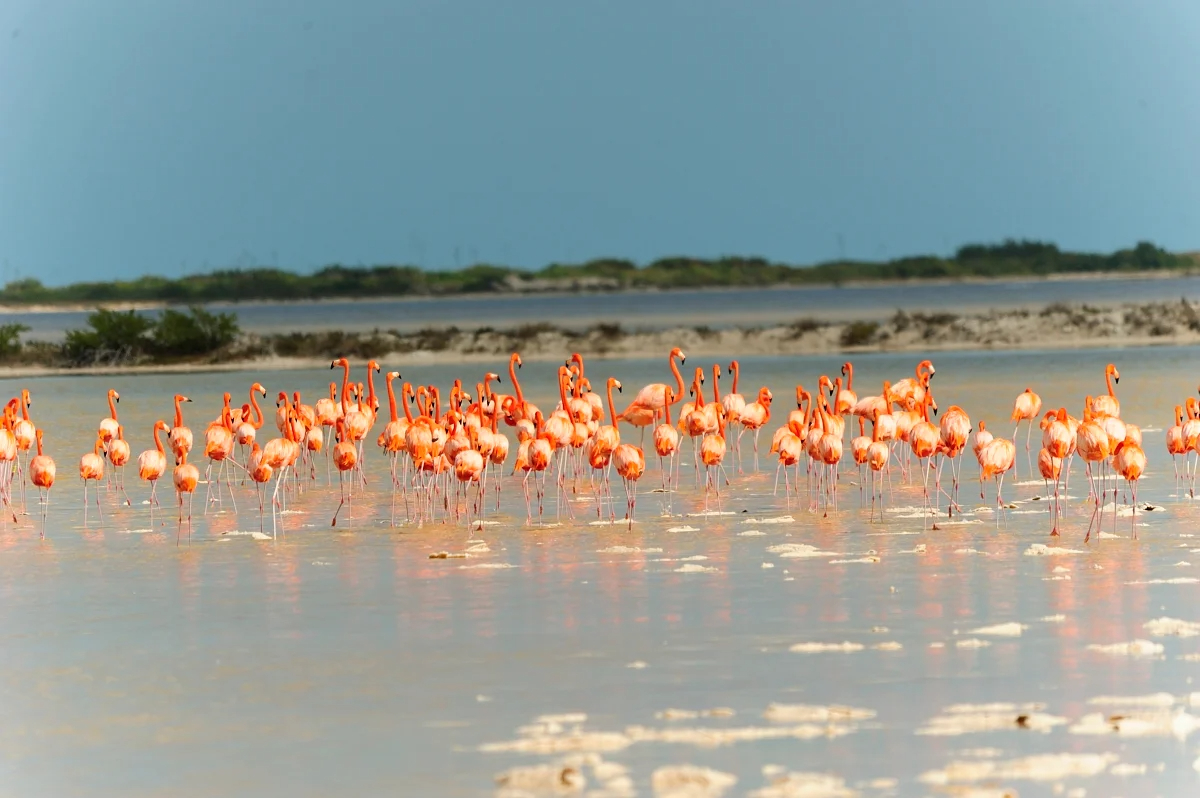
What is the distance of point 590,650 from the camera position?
755cm

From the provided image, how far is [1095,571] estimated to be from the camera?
9.09 meters

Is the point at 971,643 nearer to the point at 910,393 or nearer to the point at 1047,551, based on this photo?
the point at 1047,551

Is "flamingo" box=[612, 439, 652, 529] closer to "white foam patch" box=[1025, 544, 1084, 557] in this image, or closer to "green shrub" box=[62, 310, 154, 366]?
"white foam patch" box=[1025, 544, 1084, 557]

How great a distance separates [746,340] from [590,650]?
30401 mm

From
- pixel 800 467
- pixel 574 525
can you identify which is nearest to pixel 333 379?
pixel 800 467

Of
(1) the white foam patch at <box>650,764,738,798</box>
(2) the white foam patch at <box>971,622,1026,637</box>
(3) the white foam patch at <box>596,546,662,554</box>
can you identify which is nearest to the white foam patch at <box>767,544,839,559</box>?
(3) the white foam patch at <box>596,546,662,554</box>

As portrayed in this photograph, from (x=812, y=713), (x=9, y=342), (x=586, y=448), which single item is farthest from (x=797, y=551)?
(x=9, y=342)

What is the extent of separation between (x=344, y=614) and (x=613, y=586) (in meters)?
1.42

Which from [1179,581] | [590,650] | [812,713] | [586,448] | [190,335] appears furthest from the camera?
[190,335]

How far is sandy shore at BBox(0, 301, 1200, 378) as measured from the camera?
35312 mm

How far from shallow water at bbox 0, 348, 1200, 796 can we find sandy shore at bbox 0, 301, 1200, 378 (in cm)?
2354

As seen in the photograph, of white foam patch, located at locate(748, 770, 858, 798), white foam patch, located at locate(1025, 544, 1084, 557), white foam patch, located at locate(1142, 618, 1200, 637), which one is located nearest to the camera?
white foam patch, located at locate(748, 770, 858, 798)

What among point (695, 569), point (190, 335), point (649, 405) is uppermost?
point (190, 335)

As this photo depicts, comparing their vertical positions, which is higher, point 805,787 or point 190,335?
point 190,335
